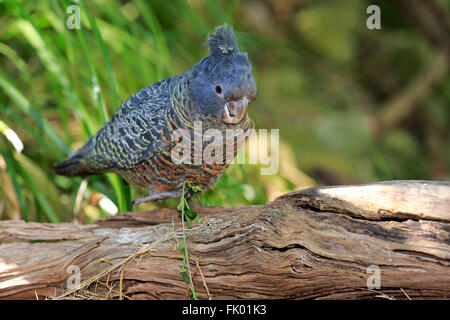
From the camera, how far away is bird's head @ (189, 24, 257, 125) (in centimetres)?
181

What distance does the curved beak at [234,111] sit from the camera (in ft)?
5.96

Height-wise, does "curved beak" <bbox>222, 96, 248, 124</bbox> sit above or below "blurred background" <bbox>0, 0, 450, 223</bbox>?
below

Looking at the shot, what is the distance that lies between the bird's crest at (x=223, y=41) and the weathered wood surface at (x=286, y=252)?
2.26 feet

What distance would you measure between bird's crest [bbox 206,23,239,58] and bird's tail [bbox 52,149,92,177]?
1014mm

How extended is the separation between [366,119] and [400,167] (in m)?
0.81

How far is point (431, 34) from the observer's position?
5906 millimetres

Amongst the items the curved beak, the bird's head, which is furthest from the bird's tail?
the curved beak

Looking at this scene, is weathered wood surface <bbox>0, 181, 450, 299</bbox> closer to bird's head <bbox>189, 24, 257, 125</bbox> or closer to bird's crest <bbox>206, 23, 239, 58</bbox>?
bird's head <bbox>189, 24, 257, 125</bbox>

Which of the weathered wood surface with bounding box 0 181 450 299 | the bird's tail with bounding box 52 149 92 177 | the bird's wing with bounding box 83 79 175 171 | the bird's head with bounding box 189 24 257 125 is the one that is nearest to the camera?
the weathered wood surface with bounding box 0 181 450 299

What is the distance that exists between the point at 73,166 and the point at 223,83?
1.14 m

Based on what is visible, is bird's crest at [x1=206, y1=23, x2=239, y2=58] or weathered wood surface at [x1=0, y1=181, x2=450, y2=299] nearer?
weathered wood surface at [x1=0, y1=181, x2=450, y2=299]
